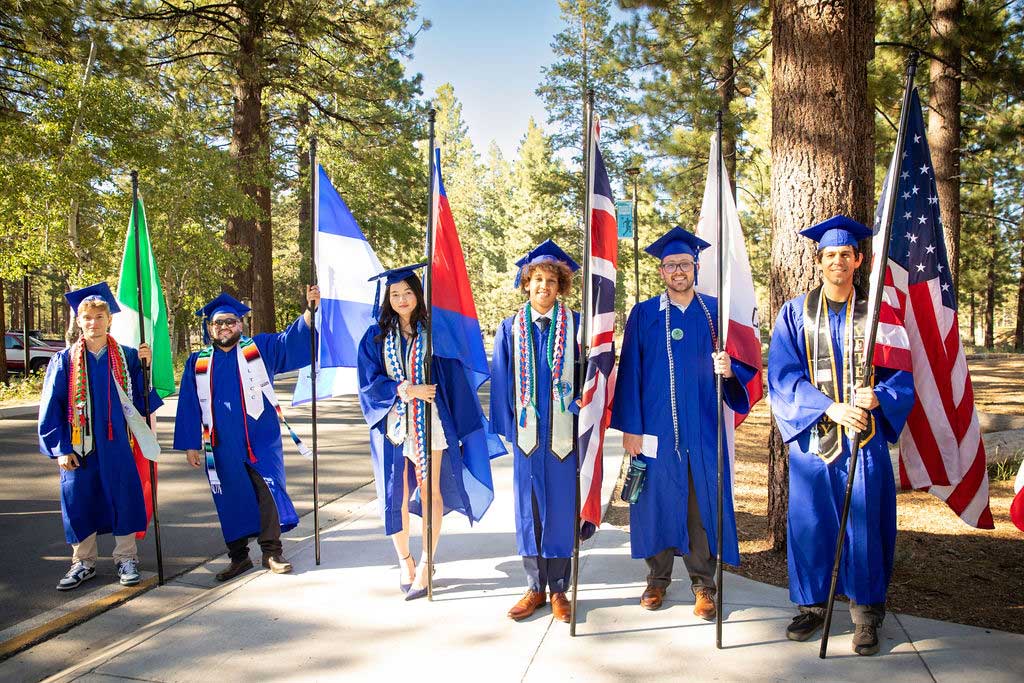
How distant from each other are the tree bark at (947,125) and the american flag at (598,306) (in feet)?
28.0

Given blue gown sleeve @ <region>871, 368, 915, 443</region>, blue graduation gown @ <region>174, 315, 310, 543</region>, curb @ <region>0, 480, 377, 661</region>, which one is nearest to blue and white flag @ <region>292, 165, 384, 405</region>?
blue graduation gown @ <region>174, 315, 310, 543</region>

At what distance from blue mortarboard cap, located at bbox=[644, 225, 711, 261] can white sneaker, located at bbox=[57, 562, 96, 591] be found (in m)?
4.31

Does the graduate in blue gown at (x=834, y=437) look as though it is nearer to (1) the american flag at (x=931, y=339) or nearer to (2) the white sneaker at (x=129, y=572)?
(1) the american flag at (x=931, y=339)

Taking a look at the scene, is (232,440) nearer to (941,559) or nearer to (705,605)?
(705,605)

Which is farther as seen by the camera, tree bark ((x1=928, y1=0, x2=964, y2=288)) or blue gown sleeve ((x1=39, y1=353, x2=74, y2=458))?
tree bark ((x1=928, y1=0, x2=964, y2=288))

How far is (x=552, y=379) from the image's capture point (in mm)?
4160

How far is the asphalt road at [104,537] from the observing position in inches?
192

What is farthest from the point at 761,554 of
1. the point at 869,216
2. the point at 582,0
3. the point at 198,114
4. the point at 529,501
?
the point at 582,0

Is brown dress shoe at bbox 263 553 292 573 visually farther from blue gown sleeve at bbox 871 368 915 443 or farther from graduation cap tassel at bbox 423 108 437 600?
blue gown sleeve at bbox 871 368 915 443

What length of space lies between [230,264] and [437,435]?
14.1m

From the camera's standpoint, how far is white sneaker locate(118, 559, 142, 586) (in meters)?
4.75

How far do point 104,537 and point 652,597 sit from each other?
15.2 ft

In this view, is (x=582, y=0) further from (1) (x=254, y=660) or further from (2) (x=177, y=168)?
(1) (x=254, y=660)

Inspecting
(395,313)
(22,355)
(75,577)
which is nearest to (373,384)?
(395,313)
